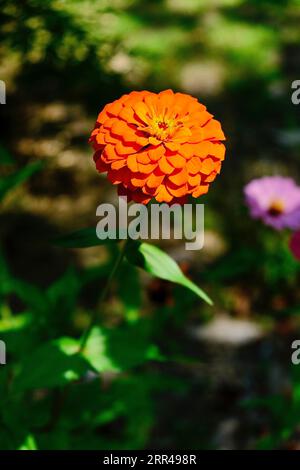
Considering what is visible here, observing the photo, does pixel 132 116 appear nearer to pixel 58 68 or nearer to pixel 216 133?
pixel 216 133

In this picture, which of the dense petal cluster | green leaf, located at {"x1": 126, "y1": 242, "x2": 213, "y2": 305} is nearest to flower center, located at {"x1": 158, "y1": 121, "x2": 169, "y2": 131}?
green leaf, located at {"x1": 126, "y1": 242, "x2": 213, "y2": 305}

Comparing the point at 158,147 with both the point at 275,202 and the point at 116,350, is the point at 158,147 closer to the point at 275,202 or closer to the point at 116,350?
the point at 116,350

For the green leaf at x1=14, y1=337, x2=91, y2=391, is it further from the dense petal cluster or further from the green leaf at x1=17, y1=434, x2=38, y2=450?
the dense petal cluster

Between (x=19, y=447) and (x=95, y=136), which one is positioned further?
(x=19, y=447)

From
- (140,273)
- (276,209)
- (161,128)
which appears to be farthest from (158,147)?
(140,273)

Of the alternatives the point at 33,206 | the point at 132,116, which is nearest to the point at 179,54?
the point at 33,206

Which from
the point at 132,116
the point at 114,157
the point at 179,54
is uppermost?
the point at 179,54
